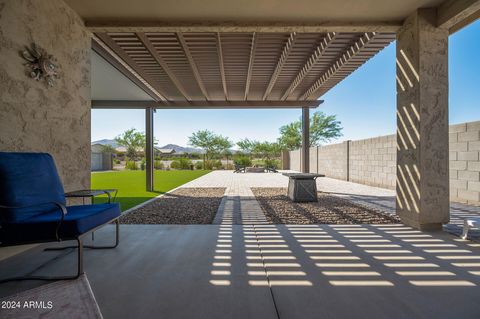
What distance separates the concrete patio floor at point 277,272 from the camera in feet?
5.25

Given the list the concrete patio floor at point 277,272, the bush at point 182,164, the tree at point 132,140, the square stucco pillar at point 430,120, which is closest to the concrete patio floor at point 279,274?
the concrete patio floor at point 277,272

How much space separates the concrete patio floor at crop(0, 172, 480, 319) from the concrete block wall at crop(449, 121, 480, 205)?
9.02ft

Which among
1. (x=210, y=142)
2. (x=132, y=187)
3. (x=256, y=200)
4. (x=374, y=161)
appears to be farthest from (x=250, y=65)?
(x=210, y=142)

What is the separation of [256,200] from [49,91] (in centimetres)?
426

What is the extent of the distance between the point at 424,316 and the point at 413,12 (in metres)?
3.81

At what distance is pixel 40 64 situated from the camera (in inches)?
106

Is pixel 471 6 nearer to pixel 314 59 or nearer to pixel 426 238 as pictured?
pixel 314 59

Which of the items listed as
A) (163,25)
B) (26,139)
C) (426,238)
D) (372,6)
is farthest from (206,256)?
(372,6)

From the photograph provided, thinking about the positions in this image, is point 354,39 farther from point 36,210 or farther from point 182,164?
point 182,164

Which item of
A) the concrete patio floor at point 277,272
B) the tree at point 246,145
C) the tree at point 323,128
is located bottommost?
the concrete patio floor at point 277,272

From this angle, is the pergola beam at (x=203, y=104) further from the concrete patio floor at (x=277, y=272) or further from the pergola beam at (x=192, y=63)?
the concrete patio floor at (x=277, y=272)

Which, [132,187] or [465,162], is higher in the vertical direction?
[465,162]

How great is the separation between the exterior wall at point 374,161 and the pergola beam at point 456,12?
4.50 meters

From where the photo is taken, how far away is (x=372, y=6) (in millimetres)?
3242
